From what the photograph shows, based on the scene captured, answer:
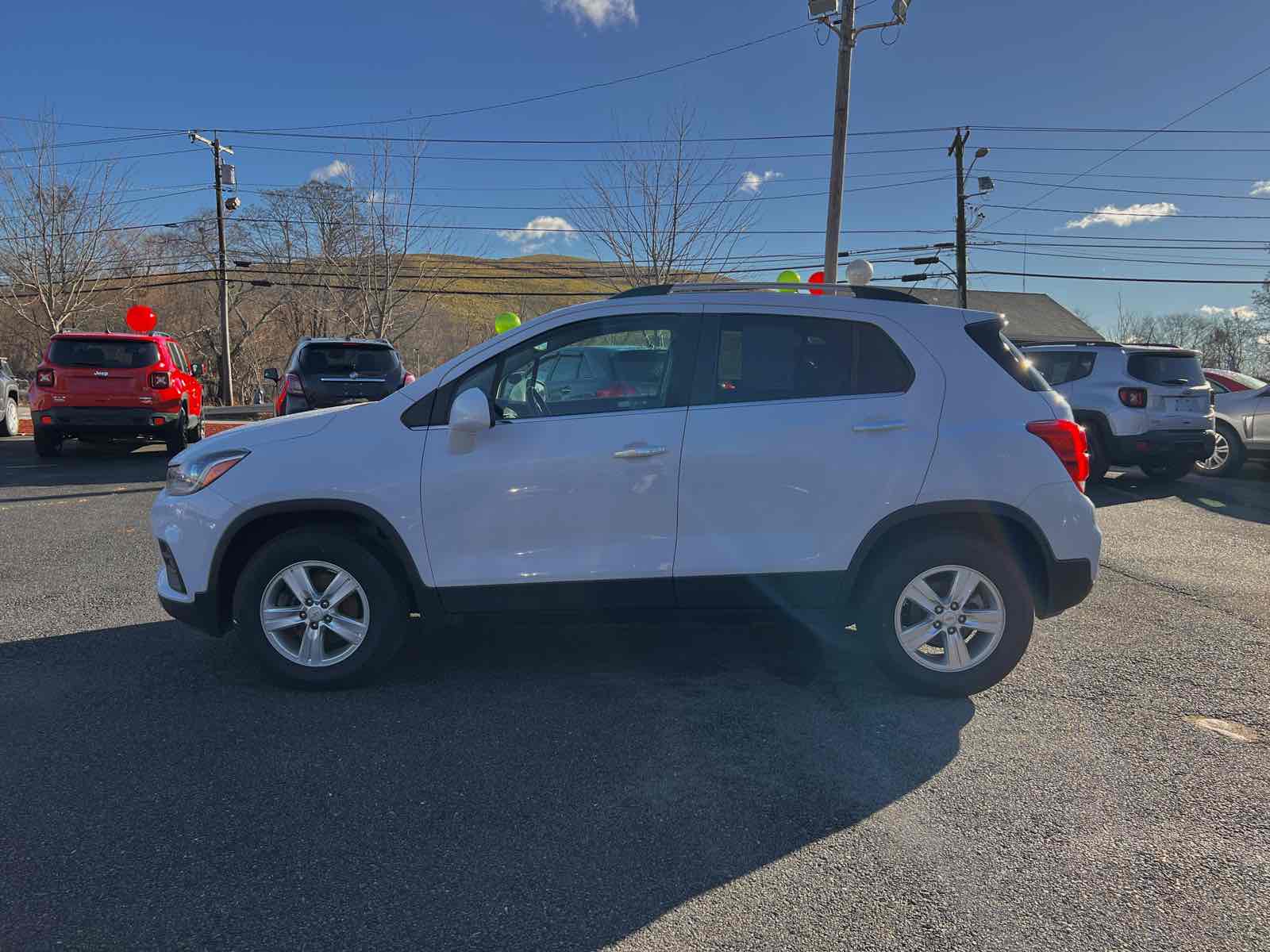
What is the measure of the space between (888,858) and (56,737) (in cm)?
329

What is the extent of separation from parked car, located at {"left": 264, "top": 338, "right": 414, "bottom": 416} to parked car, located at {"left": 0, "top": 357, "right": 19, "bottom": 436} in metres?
7.23

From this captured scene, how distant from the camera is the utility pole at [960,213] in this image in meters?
31.3

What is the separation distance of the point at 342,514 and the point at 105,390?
367 inches

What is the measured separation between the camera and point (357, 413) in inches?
152

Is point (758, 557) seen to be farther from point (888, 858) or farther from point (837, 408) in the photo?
→ point (888, 858)

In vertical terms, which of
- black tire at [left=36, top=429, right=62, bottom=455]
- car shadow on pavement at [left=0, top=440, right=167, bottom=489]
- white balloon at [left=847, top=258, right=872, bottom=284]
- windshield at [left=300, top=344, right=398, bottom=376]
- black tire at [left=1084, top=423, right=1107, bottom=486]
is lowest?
car shadow on pavement at [left=0, top=440, right=167, bottom=489]

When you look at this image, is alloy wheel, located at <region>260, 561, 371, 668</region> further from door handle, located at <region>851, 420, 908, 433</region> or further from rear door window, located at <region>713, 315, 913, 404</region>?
door handle, located at <region>851, 420, 908, 433</region>

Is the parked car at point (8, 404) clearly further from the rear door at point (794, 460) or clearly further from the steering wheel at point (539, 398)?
the rear door at point (794, 460)

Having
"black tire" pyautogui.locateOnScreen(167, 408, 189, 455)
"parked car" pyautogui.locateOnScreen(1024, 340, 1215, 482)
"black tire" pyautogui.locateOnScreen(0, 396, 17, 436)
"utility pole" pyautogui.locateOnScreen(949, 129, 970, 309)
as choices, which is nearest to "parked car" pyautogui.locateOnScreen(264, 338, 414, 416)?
"black tire" pyautogui.locateOnScreen(167, 408, 189, 455)

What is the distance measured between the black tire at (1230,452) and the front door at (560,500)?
34.5 feet

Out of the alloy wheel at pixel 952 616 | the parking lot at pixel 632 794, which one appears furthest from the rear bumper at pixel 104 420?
the alloy wheel at pixel 952 616

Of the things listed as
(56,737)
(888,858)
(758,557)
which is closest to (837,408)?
(758,557)

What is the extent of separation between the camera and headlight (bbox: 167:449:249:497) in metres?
3.80

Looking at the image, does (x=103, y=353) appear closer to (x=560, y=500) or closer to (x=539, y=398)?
(x=539, y=398)
